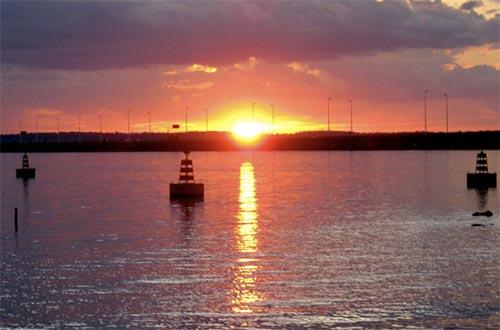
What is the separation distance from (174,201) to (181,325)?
39.2 meters

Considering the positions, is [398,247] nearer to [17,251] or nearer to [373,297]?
[373,297]

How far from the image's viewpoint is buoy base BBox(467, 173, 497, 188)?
72.1 metres

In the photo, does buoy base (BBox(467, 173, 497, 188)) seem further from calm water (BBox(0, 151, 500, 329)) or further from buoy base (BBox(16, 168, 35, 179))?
buoy base (BBox(16, 168, 35, 179))

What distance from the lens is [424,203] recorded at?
5884 cm

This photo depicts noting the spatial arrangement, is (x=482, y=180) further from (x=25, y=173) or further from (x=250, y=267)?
(x=25, y=173)

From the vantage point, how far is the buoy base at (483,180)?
72062mm

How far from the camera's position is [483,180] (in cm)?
7262

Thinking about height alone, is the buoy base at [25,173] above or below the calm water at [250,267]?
above

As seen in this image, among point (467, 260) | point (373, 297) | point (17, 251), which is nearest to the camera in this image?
point (373, 297)

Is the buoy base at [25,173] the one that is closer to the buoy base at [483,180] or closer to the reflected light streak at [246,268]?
the buoy base at [483,180]

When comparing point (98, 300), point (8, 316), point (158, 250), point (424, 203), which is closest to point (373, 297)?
point (98, 300)

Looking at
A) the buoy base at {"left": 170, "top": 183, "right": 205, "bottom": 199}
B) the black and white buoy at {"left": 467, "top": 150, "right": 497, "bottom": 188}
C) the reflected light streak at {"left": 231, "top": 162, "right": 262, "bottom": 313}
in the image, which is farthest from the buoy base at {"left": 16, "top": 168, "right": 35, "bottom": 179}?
the reflected light streak at {"left": 231, "top": 162, "right": 262, "bottom": 313}

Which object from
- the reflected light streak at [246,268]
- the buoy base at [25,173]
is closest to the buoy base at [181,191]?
the reflected light streak at [246,268]

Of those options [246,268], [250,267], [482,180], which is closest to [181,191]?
[482,180]
